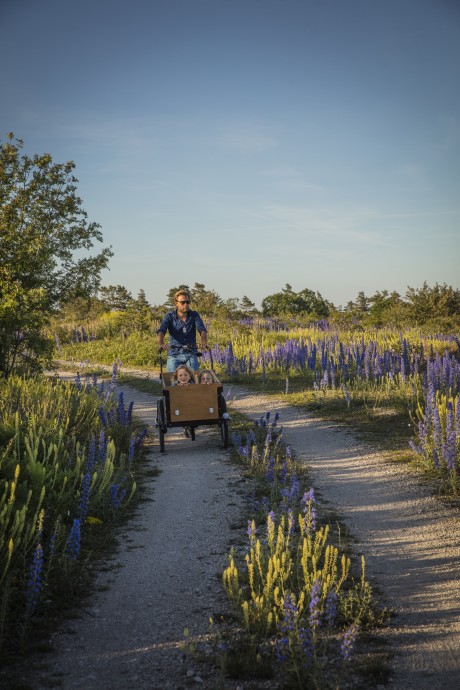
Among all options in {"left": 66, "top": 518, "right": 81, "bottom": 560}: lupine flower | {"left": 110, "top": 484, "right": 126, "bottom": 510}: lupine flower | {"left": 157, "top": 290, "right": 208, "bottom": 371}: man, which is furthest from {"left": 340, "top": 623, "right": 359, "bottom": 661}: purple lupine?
{"left": 157, "top": 290, "right": 208, "bottom": 371}: man

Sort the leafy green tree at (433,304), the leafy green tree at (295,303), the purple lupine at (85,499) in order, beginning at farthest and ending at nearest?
the leafy green tree at (295,303)
the leafy green tree at (433,304)
the purple lupine at (85,499)

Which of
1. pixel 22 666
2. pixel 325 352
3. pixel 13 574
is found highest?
pixel 325 352

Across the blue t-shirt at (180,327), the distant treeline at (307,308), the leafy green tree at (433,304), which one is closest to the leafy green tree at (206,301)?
the distant treeline at (307,308)

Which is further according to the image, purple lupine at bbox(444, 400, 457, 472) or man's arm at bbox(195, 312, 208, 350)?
man's arm at bbox(195, 312, 208, 350)

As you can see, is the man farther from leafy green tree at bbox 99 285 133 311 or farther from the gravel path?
leafy green tree at bbox 99 285 133 311

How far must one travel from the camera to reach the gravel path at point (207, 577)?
9.43 ft

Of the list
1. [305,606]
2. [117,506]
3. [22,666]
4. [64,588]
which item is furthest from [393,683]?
[117,506]

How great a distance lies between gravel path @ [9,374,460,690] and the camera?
2.88 metres

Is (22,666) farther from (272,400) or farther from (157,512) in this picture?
(272,400)

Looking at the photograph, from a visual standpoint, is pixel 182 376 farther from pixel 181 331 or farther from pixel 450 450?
pixel 450 450

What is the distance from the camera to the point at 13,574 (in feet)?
11.8

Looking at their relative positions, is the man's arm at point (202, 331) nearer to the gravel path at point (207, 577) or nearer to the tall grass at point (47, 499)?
the tall grass at point (47, 499)

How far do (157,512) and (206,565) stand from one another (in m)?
1.40

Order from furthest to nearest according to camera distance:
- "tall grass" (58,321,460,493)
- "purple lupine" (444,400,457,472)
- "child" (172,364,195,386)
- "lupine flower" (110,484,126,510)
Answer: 1. "tall grass" (58,321,460,493)
2. "child" (172,364,195,386)
3. "purple lupine" (444,400,457,472)
4. "lupine flower" (110,484,126,510)
